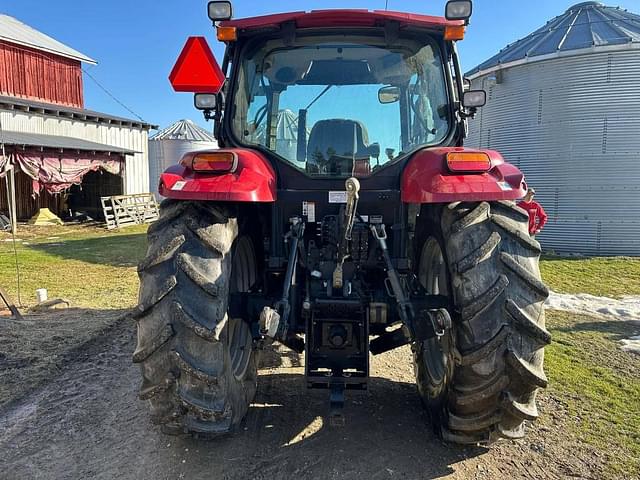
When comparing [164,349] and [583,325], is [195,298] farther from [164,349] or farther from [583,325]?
[583,325]

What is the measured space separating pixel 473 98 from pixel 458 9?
1.90 ft

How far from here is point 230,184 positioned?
2.62 meters

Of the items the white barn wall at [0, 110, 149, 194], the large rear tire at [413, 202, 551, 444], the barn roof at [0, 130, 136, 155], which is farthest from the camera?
the white barn wall at [0, 110, 149, 194]

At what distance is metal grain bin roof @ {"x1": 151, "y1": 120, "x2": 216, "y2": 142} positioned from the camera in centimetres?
3007

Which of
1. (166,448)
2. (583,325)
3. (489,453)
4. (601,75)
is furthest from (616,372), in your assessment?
(601,75)

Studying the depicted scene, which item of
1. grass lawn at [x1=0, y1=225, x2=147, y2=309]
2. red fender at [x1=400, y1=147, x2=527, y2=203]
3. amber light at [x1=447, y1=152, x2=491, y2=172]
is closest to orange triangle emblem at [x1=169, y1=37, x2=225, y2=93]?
red fender at [x1=400, y1=147, x2=527, y2=203]

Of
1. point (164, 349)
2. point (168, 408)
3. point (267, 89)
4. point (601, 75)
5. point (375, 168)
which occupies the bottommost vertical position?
point (168, 408)

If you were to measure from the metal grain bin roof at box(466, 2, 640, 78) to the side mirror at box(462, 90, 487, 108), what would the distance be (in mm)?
9652

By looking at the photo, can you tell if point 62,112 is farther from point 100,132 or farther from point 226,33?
point 226,33

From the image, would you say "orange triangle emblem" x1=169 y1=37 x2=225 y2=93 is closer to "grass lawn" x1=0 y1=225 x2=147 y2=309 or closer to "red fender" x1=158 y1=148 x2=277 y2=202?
"red fender" x1=158 y1=148 x2=277 y2=202

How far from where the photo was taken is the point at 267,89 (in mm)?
3391

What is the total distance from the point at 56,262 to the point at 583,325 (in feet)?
33.2

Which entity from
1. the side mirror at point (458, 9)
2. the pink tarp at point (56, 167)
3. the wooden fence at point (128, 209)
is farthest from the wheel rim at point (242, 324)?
the wooden fence at point (128, 209)

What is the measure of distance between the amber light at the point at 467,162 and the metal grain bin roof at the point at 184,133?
28.2 meters
